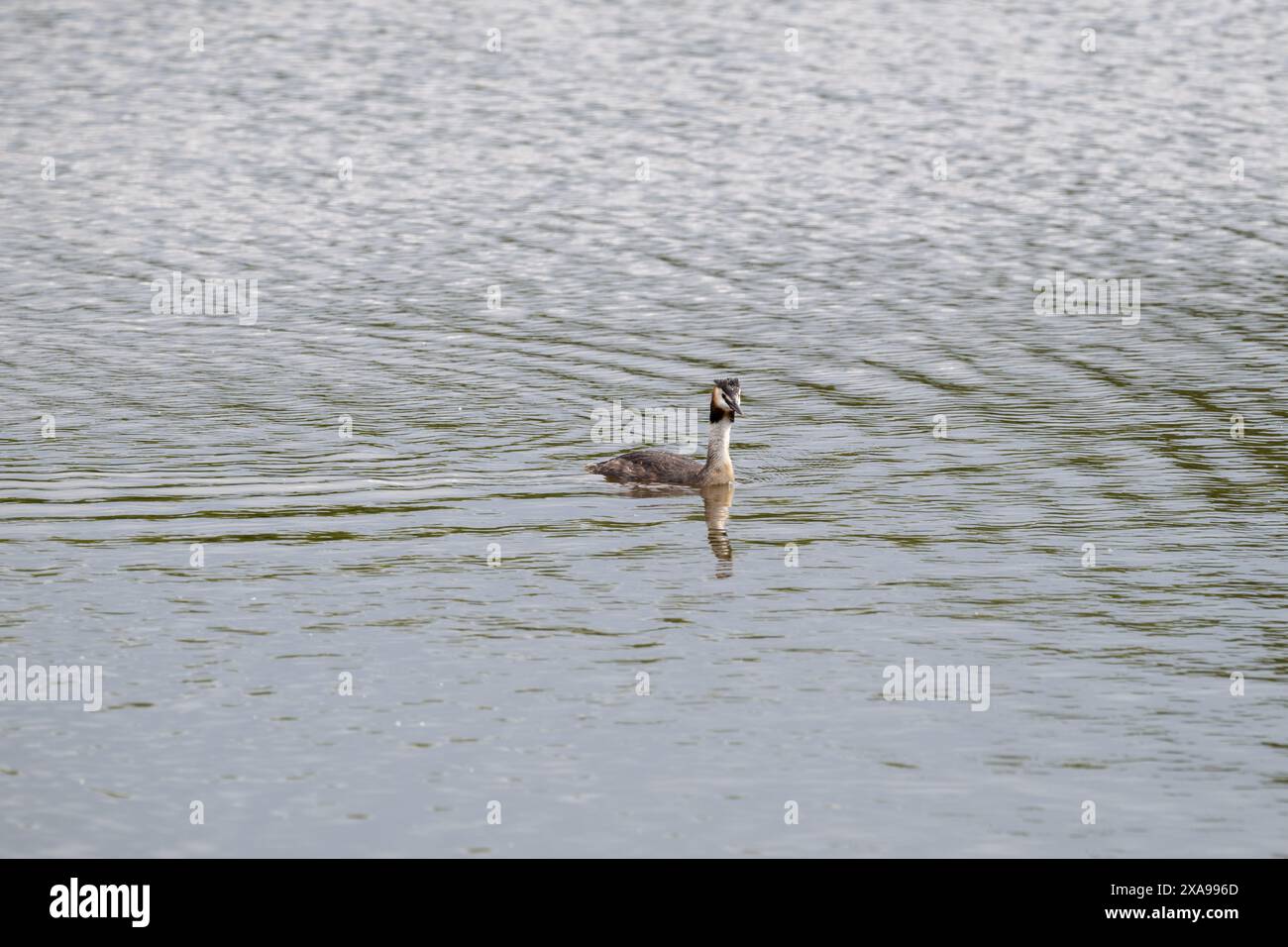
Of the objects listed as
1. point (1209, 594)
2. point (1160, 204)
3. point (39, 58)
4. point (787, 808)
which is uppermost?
point (39, 58)

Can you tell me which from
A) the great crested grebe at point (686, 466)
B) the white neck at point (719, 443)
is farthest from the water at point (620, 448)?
the white neck at point (719, 443)

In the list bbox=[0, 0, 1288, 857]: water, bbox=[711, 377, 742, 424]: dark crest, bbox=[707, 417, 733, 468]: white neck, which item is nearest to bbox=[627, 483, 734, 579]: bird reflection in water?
bbox=[0, 0, 1288, 857]: water

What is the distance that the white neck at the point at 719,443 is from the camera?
2623cm

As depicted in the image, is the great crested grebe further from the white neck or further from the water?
the water

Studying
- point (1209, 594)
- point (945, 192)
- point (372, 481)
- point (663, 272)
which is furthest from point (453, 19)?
point (1209, 594)

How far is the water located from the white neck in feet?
2.36

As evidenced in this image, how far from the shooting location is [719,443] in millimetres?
26297

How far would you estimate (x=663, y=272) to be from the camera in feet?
127

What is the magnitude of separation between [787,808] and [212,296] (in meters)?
23.8

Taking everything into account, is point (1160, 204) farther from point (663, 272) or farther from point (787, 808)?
point (787, 808)

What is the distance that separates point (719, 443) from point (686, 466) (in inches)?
21.5

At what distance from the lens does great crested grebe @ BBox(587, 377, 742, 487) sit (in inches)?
1033

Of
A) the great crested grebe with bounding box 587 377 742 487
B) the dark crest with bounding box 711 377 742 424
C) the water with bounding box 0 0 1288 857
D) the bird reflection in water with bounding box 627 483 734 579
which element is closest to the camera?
the water with bounding box 0 0 1288 857

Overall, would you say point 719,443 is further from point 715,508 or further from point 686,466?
point 715,508
